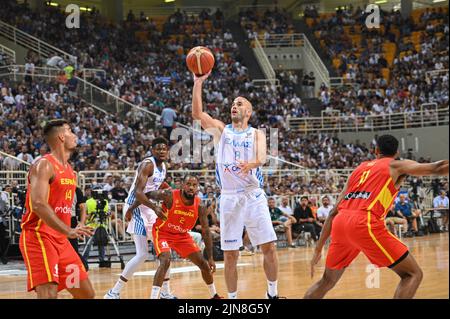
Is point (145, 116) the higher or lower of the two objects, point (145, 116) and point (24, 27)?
the lower

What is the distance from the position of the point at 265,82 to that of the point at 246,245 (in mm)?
15375

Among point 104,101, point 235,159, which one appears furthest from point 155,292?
point 104,101

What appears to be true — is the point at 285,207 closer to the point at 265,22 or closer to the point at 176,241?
the point at 176,241

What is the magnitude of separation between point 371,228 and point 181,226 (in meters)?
3.04

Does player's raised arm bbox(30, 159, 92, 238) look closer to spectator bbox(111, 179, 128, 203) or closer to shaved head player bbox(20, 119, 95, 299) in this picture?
shaved head player bbox(20, 119, 95, 299)

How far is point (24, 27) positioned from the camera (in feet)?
87.9

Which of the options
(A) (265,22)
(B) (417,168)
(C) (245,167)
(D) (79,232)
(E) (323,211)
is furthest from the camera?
(A) (265,22)

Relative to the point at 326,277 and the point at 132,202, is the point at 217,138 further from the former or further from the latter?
the point at 326,277

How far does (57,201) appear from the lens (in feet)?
19.9

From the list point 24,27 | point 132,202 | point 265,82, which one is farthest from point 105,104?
point 132,202

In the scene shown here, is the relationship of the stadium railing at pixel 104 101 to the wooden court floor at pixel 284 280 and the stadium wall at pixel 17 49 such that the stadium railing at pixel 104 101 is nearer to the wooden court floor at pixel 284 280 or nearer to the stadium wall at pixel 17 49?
the stadium wall at pixel 17 49

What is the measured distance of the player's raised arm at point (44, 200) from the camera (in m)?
5.66

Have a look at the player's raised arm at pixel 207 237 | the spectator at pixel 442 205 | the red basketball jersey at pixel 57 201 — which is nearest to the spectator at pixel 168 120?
the spectator at pixel 442 205
